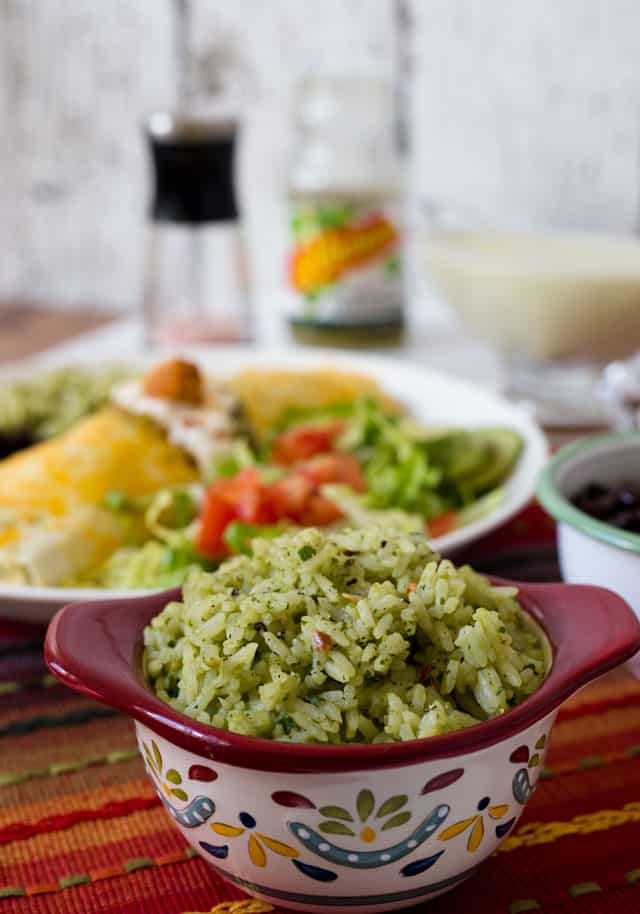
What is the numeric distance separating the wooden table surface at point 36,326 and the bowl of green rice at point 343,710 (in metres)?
2.47

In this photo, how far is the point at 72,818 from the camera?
3.85ft

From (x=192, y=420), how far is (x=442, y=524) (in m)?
0.48

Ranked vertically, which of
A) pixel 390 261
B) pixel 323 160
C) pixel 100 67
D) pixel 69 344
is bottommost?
Answer: pixel 69 344

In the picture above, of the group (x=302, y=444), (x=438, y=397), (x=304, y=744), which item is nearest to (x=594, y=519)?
(x=304, y=744)

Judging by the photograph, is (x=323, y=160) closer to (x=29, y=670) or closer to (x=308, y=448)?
(x=308, y=448)

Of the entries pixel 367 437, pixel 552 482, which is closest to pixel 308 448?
pixel 367 437

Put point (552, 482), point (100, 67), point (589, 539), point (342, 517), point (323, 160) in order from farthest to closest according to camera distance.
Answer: point (100, 67) < point (323, 160) < point (342, 517) < point (552, 482) < point (589, 539)

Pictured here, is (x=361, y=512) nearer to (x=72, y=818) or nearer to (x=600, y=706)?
(x=600, y=706)

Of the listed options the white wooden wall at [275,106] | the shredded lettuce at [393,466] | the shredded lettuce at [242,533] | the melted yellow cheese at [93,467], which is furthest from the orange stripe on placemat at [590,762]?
the white wooden wall at [275,106]

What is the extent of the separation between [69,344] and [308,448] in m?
1.43

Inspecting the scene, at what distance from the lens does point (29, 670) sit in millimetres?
1478

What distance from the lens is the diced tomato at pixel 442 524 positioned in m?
1.80

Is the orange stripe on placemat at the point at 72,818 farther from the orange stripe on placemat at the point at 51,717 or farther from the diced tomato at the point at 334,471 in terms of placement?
the diced tomato at the point at 334,471

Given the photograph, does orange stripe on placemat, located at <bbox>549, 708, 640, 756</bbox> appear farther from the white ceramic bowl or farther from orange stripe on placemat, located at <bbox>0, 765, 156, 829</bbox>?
the white ceramic bowl
